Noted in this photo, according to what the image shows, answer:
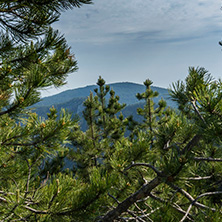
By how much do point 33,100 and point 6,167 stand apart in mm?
1707

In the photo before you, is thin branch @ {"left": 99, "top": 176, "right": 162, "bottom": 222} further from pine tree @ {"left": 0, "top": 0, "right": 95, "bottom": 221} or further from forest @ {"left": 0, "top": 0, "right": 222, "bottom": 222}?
pine tree @ {"left": 0, "top": 0, "right": 95, "bottom": 221}

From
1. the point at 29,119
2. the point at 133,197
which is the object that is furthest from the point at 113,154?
the point at 29,119

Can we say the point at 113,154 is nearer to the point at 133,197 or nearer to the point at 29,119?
the point at 133,197

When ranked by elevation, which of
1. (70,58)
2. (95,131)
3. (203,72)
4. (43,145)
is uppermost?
(70,58)

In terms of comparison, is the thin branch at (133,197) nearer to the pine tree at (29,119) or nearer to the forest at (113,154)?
the forest at (113,154)

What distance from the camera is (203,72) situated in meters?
1.80

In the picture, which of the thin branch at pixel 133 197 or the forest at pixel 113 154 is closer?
the forest at pixel 113 154

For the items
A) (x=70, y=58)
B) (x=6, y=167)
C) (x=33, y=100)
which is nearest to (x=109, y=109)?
(x=70, y=58)

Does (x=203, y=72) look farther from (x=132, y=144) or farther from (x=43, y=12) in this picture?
(x=43, y=12)

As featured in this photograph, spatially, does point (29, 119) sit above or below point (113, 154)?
above

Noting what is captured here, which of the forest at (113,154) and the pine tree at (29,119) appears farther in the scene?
the pine tree at (29,119)

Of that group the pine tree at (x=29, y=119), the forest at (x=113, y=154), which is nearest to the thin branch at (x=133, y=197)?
the forest at (x=113, y=154)

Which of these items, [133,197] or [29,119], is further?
[29,119]

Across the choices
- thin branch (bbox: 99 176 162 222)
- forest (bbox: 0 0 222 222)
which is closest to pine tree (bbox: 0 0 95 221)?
forest (bbox: 0 0 222 222)
